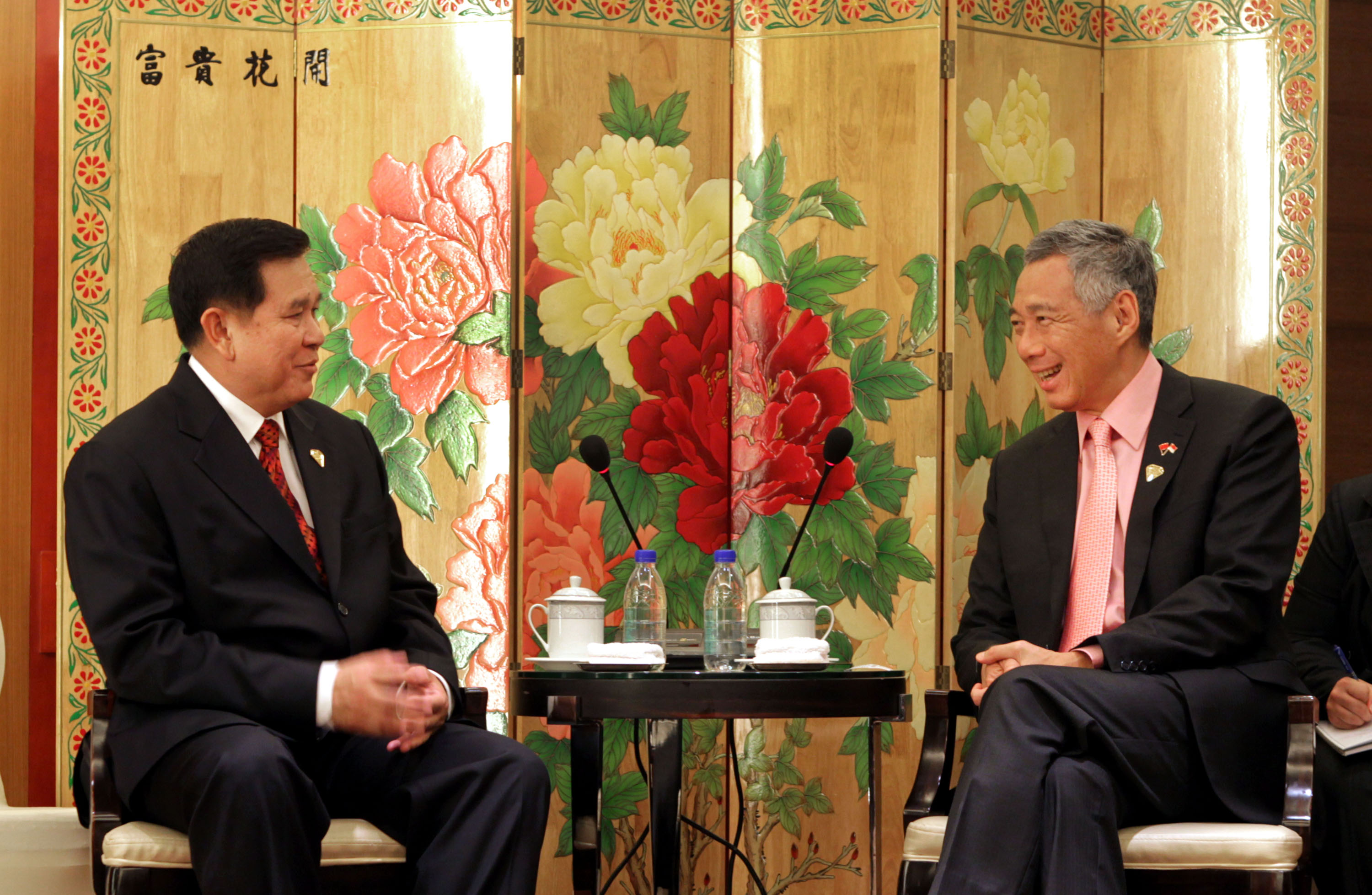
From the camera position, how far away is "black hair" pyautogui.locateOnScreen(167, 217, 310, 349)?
2604 millimetres

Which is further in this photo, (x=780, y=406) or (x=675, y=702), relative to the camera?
(x=780, y=406)

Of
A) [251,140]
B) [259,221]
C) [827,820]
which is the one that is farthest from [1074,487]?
[251,140]

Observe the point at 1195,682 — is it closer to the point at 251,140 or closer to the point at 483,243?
the point at 483,243

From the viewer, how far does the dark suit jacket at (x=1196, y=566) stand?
253 cm

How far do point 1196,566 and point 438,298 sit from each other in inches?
75.5

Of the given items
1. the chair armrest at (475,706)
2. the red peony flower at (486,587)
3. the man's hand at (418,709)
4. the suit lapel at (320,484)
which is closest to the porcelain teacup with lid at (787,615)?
the chair armrest at (475,706)

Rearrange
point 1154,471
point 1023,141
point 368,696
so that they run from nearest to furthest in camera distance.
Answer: point 368,696
point 1154,471
point 1023,141

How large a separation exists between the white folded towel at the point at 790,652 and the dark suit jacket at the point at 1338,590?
3.31ft

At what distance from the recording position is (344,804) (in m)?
2.52

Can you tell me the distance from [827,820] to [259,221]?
2123mm

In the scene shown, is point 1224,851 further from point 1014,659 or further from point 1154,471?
point 1154,471

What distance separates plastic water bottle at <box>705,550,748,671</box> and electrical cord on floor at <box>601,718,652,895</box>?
472 millimetres

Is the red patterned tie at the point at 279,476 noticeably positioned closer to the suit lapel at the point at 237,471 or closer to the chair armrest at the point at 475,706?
the suit lapel at the point at 237,471

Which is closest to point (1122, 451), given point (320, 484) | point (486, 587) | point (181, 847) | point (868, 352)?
point (868, 352)
